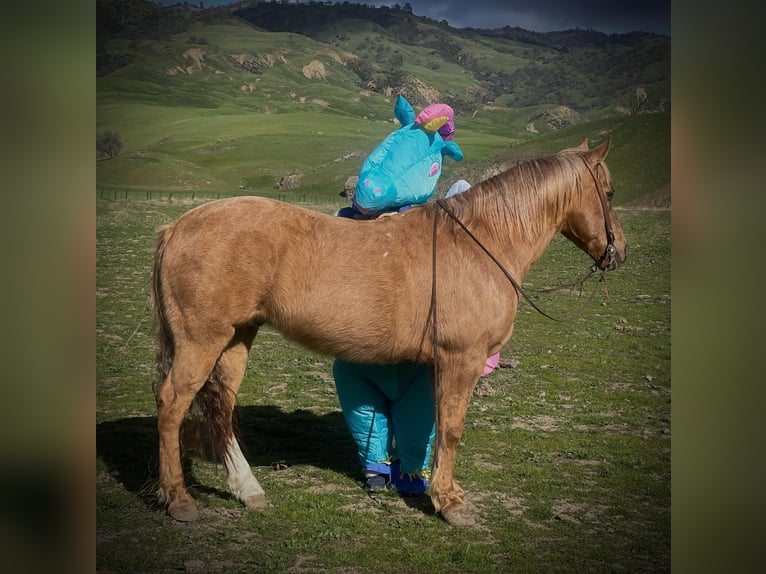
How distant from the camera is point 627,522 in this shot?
4.10 m

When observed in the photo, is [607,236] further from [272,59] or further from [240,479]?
[272,59]

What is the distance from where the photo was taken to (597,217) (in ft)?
14.0

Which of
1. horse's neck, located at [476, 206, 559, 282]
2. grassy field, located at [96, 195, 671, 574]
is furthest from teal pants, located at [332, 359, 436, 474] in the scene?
horse's neck, located at [476, 206, 559, 282]

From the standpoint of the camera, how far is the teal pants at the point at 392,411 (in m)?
4.53

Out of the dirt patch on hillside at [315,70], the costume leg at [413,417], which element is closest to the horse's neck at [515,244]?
the costume leg at [413,417]

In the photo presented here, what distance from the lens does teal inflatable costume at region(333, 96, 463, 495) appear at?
4523mm

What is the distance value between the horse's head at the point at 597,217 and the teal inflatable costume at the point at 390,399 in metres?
1.10

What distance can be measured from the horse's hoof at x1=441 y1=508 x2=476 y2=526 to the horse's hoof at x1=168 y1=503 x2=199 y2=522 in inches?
57.3

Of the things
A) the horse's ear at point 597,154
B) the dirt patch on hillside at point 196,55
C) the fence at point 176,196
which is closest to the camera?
the horse's ear at point 597,154

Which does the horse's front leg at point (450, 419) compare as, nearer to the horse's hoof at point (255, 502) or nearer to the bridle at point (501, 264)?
the bridle at point (501, 264)

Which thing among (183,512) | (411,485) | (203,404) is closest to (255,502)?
(183,512)

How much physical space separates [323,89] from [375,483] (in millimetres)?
68470

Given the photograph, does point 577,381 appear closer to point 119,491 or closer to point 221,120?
point 119,491
